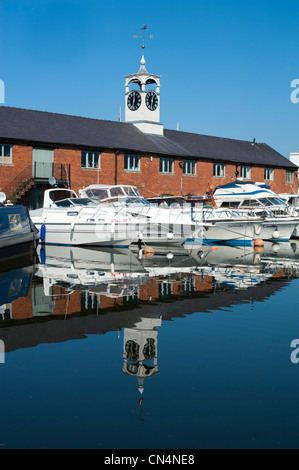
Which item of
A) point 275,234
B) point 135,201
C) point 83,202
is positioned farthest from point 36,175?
point 275,234

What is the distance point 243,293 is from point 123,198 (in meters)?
13.8

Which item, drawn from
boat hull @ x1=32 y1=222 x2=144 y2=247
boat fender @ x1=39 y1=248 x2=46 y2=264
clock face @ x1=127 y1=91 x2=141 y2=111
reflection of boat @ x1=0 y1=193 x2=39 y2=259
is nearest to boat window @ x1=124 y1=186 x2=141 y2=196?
boat hull @ x1=32 y1=222 x2=144 y2=247

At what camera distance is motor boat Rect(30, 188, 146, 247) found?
2427 centimetres

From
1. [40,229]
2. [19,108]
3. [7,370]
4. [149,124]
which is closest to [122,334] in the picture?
[7,370]

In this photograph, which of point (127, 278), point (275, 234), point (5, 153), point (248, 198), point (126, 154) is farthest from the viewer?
point (126, 154)

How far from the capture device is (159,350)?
8.62 m

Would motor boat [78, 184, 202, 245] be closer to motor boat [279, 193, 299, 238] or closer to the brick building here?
motor boat [279, 193, 299, 238]

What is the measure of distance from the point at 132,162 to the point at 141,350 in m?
33.5

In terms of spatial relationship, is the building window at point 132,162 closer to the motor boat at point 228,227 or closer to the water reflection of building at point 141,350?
the motor boat at point 228,227

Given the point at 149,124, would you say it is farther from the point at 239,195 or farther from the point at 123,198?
the point at 123,198

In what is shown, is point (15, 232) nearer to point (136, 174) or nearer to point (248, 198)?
point (248, 198)

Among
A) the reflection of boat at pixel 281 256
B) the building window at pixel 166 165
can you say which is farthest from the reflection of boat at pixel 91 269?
the building window at pixel 166 165

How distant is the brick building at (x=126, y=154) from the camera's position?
115 feet

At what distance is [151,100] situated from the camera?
46.0 metres
